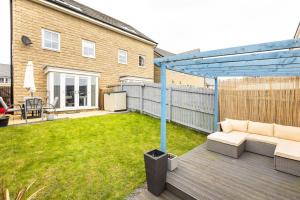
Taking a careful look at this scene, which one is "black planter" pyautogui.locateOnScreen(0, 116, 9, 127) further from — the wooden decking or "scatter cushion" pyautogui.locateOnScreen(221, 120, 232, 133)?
"scatter cushion" pyautogui.locateOnScreen(221, 120, 232, 133)

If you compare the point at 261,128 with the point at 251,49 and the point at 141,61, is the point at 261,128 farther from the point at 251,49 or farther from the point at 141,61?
the point at 141,61

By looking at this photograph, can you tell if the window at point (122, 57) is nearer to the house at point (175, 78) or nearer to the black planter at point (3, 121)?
the house at point (175, 78)

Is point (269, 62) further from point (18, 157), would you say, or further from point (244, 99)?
point (18, 157)

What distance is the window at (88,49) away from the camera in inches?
466

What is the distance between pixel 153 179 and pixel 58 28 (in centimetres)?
1141

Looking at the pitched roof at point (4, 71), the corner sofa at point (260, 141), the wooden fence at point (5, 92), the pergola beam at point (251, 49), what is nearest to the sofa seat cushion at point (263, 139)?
the corner sofa at point (260, 141)

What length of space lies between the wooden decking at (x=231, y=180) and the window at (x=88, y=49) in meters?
10.8

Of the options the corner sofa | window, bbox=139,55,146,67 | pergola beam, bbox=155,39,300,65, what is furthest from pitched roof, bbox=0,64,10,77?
the corner sofa

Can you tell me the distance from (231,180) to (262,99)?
12.1 feet

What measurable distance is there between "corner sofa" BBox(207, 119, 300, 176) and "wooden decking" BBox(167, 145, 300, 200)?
0.88 ft

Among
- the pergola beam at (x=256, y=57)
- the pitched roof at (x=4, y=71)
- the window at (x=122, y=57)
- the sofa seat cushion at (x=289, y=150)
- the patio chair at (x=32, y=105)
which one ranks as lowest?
the sofa seat cushion at (x=289, y=150)

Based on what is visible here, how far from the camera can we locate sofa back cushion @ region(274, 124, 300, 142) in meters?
4.54

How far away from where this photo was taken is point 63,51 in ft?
34.7

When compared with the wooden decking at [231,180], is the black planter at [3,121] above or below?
above
